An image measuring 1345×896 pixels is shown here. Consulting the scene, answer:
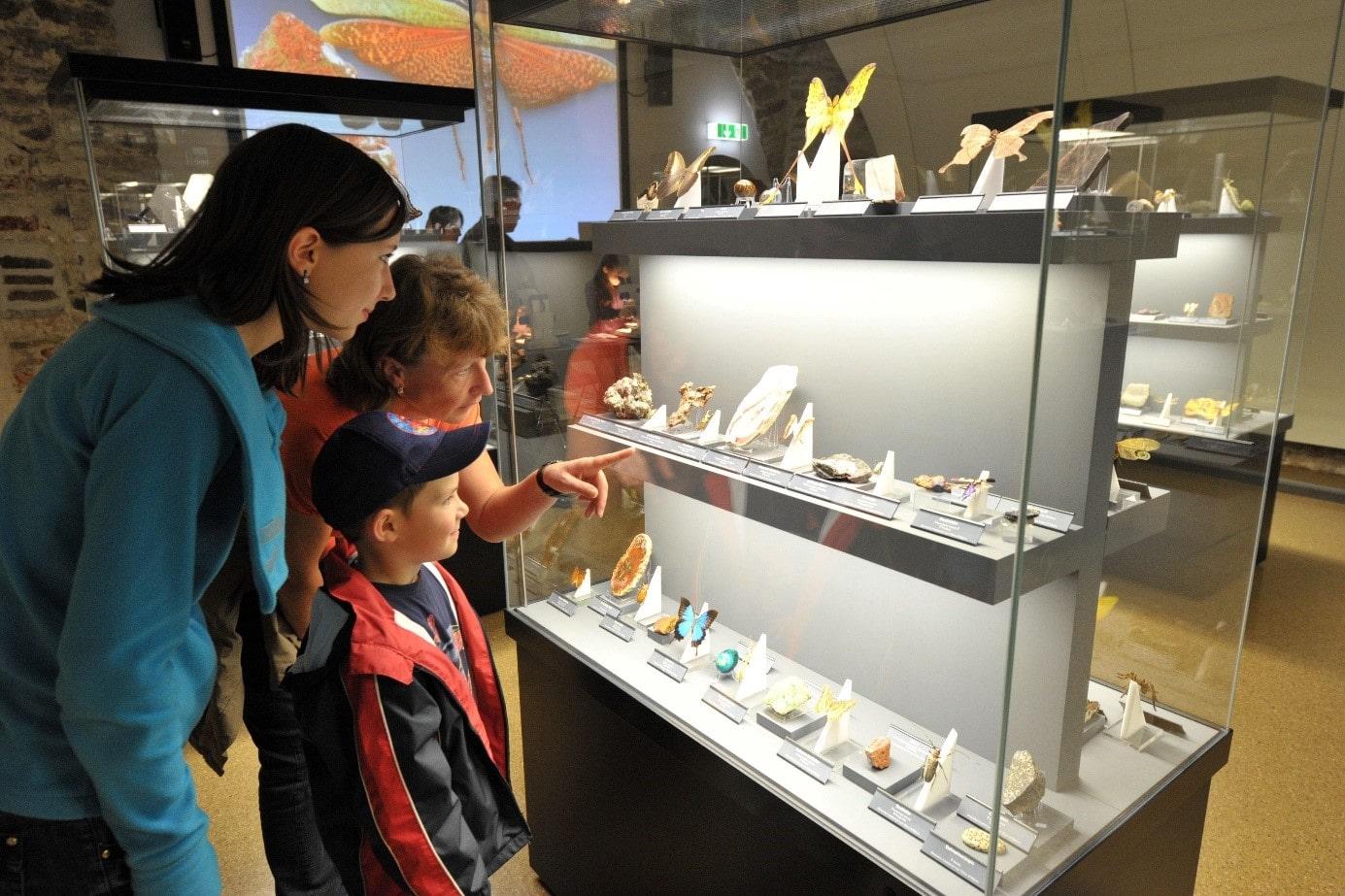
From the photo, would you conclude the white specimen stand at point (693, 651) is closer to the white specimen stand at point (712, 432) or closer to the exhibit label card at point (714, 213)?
the white specimen stand at point (712, 432)

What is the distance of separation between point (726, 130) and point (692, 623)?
1.18 m

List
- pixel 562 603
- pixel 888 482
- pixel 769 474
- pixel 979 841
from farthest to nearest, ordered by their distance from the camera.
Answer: pixel 562 603, pixel 769 474, pixel 888 482, pixel 979 841

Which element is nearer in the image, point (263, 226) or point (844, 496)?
point (263, 226)

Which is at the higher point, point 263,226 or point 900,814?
point 263,226

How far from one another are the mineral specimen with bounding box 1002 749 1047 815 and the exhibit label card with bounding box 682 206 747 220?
115 centimetres

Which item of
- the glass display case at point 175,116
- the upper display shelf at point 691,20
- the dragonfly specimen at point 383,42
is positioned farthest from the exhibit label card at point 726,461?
the glass display case at point 175,116

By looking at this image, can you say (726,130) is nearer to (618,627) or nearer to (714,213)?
(714,213)

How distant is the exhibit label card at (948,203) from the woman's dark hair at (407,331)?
76 cm

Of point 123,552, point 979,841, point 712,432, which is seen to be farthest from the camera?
point 712,432

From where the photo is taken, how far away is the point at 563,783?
2197 millimetres

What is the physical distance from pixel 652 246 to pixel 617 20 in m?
0.55

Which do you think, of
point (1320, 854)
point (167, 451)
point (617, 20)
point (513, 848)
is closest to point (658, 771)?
point (513, 848)

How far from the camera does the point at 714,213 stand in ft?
6.25

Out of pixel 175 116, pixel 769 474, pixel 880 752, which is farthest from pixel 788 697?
pixel 175 116
